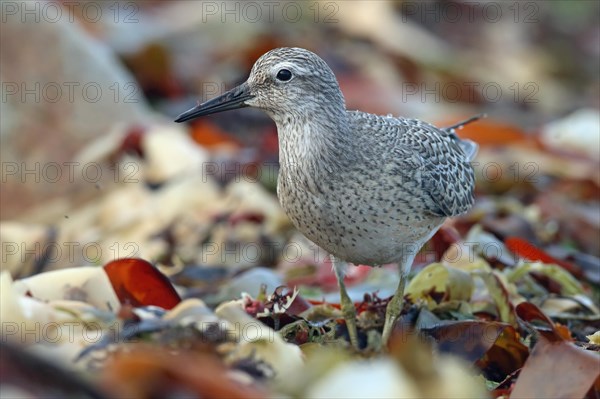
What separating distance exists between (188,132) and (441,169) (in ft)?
13.5

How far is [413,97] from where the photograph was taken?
37.0ft

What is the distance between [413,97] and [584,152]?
256 cm

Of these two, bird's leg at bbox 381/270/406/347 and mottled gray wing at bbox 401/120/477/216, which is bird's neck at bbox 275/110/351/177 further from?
bird's leg at bbox 381/270/406/347

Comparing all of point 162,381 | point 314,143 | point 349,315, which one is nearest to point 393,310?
point 349,315

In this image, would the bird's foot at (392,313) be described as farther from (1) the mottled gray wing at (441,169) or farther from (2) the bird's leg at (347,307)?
(1) the mottled gray wing at (441,169)

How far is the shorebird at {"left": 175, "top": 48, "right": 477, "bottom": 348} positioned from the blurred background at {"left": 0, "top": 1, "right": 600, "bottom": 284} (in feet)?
5.84

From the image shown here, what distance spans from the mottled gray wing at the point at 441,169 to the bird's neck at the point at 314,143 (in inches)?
17.2

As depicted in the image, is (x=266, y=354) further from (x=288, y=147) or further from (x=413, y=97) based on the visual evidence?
(x=413, y=97)

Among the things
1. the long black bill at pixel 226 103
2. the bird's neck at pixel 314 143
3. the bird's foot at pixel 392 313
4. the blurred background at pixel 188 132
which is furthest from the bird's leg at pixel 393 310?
the blurred background at pixel 188 132

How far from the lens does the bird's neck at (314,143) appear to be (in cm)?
517

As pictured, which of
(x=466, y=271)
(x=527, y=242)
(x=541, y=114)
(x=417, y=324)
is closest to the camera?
(x=417, y=324)

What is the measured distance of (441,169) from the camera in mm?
5754

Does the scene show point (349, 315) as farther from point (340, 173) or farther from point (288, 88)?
point (288, 88)

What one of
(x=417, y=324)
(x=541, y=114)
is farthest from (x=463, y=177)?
(x=541, y=114)
